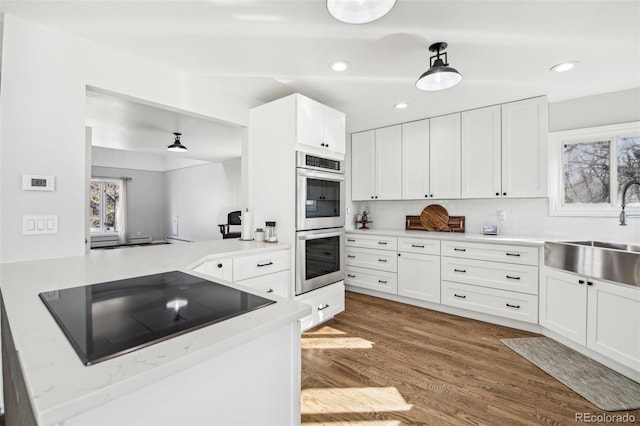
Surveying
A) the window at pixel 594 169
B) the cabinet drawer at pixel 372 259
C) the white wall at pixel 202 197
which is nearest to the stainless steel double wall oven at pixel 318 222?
the cabinet drawer at pixel 372 259

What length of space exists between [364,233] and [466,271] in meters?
1.30

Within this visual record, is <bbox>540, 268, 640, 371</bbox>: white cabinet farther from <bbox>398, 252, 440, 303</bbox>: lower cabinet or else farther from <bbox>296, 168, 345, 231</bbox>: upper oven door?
<bbox>296, 168, 345, 231</bbox>: upper oven door

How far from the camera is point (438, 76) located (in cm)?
191

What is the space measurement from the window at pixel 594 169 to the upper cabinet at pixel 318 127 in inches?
91.0

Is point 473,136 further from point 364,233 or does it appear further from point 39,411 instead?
point 39,411

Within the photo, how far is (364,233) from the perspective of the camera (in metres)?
3.84

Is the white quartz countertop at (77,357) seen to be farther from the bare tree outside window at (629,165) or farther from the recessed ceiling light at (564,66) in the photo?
the bare tree outside window at (629,165)

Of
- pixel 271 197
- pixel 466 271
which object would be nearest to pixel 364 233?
pixel 466 271

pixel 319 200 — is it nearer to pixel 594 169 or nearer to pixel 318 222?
pixel 318 222

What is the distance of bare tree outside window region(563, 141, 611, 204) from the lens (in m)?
2.87

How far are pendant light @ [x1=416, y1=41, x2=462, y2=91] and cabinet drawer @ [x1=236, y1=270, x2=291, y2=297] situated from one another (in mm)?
1856

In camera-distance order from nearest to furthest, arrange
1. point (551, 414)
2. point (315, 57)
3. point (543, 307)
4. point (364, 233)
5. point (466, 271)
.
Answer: point (551, 414), point (315, 57), point (543, 307), point (466, 271), point (364, 233)

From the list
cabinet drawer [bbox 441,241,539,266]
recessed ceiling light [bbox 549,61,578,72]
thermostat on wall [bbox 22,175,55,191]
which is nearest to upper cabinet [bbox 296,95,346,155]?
cabinet drawer [bbox 441,241,539,266]

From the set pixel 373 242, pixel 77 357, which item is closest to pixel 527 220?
pixel 373 242
